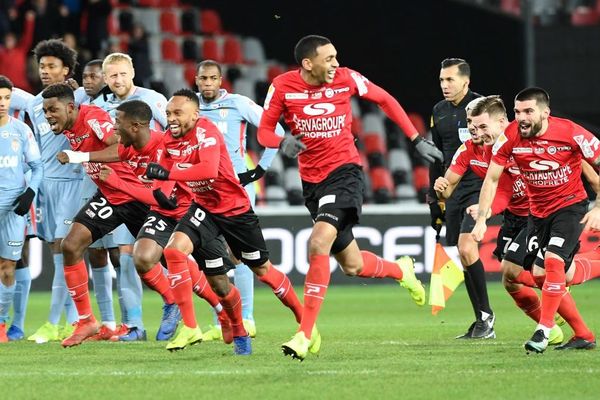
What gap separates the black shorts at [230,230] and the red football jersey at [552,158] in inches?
65.5

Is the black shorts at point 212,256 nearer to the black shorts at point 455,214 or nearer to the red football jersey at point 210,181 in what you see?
the red football jersey at point 210,181

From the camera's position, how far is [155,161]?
10.0m

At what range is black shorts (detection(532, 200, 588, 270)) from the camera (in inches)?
355

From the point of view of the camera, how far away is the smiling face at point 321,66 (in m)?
8.93

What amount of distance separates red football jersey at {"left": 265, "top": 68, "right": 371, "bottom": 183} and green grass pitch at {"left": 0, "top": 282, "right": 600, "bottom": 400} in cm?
128

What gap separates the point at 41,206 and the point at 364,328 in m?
2.85

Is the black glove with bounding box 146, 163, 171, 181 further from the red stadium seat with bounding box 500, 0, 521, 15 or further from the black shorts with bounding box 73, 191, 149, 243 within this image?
the red stadium seat with bounding box 500, 0, 521, 15

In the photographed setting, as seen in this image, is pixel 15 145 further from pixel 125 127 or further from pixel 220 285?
pixel 220 285

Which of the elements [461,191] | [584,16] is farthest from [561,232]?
[584,16]

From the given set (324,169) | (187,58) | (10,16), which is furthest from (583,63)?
(324,169)

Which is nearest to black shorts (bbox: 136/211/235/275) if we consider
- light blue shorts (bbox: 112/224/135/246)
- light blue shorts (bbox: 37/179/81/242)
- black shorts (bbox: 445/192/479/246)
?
light blue shorts (bbox: 112/224/135/246)

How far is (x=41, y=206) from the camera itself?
Answer: 1125cm

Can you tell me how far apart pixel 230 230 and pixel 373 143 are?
39.7 ft

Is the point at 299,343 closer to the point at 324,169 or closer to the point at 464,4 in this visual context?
the point at 324,169
